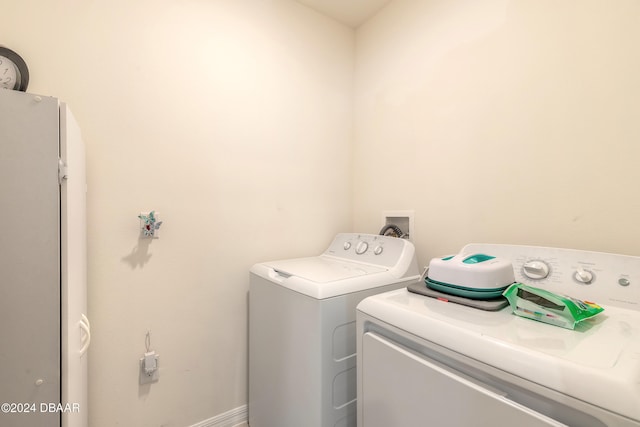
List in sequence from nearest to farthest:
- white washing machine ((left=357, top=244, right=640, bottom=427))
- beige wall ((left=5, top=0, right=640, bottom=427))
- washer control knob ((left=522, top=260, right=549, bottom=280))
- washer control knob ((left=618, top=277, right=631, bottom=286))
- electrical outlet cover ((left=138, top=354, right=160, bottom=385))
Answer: white washing machine ((left=357, top=244, right=640, bottom=427)) < washer control knob ((left=618, top=277, right=631, bottom=286)) < washer control knob ((left=522, top=260, right=549, bottom=280)) < beige wall ((left=5, top=0, right=640, bottom=427)) < electrical outlet cover ((left=138, top=354, right=160, bottom=385))

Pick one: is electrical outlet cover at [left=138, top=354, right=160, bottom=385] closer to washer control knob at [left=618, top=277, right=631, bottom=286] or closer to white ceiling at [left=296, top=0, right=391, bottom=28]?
washer control knob at [left=618, top=277, right=631, bottom=286]

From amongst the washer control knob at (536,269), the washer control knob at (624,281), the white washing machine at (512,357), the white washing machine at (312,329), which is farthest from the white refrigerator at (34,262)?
the washer control knob at (624,281)

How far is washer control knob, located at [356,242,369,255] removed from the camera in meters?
1.44

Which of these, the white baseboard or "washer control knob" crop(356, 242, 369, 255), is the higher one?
"washer control knob" crop(356, 242, 369, 255)

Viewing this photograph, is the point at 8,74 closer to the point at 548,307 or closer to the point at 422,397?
the point at 422,397

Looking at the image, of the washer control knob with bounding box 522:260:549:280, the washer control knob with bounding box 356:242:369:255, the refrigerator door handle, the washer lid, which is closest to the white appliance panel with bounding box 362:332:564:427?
the washer lid

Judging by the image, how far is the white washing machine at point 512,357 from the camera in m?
0.45

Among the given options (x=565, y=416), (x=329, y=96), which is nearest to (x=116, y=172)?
(x=329, y=96)

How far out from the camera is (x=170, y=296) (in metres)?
1.29

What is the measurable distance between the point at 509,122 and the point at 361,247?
2.83ft

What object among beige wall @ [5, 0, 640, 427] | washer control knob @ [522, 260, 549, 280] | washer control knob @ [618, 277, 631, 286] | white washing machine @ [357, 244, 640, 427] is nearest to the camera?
white washing machine @ [357, 244, 640, 427]

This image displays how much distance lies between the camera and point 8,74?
93 cm

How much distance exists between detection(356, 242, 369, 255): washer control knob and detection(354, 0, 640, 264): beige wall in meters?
0.29

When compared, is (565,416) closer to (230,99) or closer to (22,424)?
(22,424)
